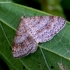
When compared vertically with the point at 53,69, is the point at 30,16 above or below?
above

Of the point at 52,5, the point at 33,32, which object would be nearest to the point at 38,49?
the point at 33,32

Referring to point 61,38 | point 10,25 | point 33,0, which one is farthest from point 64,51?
point 33,0

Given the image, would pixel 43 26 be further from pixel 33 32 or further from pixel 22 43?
pixel 22 43

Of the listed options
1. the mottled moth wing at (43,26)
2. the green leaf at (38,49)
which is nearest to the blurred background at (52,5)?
the mottled moth wing at (43,26)

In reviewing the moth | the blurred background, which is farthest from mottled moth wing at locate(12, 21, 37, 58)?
the blurred background

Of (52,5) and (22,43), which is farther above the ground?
(52,5)

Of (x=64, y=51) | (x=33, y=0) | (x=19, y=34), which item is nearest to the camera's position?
(x=64, y=51)

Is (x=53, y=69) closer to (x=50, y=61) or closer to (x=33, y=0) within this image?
(x=50, y=61)

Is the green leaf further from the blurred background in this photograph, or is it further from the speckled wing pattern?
the blurred background
